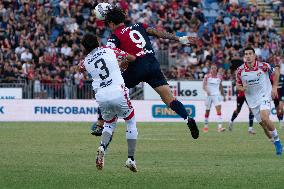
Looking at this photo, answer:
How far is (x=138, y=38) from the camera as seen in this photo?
1656cm

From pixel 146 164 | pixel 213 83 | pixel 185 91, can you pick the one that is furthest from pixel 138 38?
pixel 185 91

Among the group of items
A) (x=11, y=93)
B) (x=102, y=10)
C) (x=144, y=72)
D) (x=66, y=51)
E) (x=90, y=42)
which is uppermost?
(x=102, y=10)

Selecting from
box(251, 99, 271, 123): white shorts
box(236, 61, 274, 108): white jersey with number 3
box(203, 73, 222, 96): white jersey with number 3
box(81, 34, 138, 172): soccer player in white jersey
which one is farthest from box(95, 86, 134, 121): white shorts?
box(203, 73, 222, 96): white jersey with number 3

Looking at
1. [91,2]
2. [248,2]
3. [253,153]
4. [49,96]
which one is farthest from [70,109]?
[253,153]

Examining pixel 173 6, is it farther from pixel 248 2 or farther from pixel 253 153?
pixel 253 153

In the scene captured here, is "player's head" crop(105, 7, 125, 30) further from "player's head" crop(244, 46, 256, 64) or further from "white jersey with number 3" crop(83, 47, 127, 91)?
"player's head" crop(244, 46, 256, 64)

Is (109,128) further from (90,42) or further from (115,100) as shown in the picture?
(90,42)

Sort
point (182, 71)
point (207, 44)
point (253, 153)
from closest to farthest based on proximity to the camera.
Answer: point (253, 153), point (182, 71), point (207, 44)

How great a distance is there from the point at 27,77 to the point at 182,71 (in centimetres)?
761

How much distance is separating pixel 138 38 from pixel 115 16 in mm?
865

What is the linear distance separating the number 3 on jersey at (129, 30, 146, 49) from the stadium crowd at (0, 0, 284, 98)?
23196mm

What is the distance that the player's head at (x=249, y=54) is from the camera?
1970 centimetres

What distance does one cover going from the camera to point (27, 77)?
1558 inches

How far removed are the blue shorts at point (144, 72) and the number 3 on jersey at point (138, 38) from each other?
0.29 m
